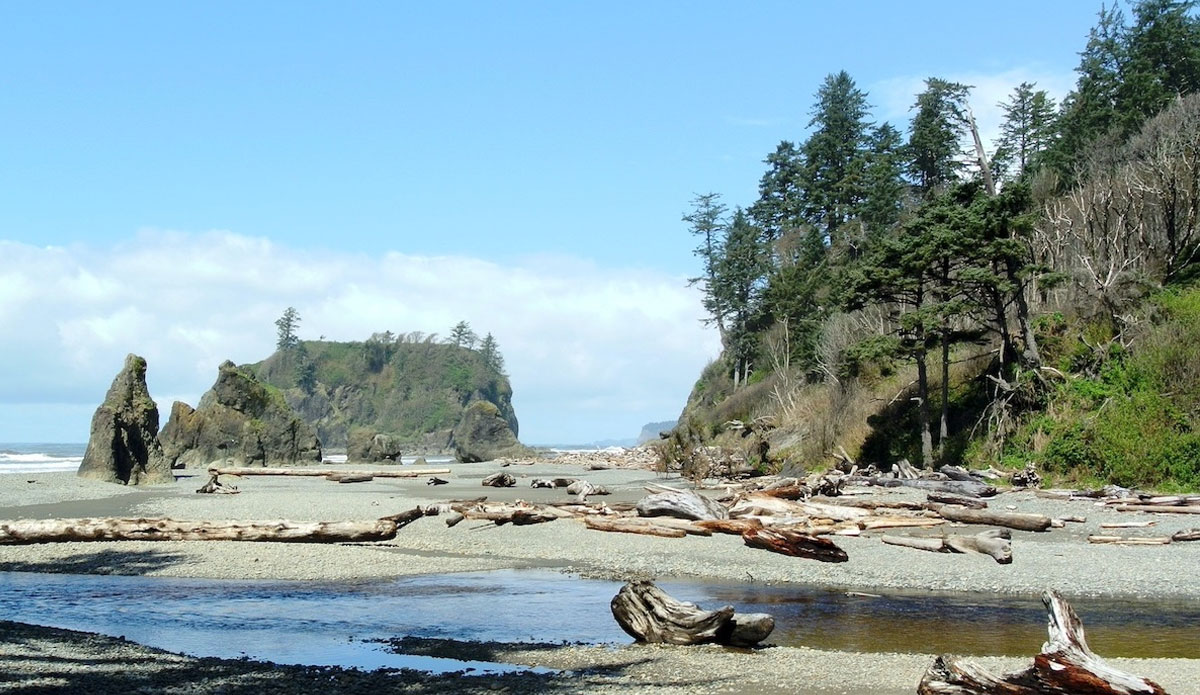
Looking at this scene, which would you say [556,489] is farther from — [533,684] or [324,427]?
[324,427]

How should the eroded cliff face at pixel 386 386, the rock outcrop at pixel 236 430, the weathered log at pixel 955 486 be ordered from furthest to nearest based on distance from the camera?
the eroded cliff face at pixel 386 386 < the rock outcrop at pixel 236 430 < the weathered log at pixel 955 486

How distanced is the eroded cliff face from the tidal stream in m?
143

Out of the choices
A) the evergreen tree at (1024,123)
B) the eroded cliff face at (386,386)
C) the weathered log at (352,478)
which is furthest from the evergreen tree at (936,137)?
the eroded cliff face at (386,386)

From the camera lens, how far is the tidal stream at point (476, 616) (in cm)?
1005

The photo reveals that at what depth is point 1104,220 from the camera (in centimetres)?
3259

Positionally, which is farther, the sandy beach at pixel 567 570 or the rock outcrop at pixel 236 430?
the rock outcrop at pixel 236 430

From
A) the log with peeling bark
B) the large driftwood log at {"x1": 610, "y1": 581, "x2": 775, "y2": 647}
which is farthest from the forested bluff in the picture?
the large driftwood log at {"x1": 610, "y1": 581, "x2": 775, "y2": 647}

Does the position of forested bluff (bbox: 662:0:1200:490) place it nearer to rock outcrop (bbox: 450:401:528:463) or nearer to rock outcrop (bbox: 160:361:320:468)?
rock outcrop (bbox: 160:361:320:468)

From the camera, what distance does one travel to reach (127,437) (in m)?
37.1

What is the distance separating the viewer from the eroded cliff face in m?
162

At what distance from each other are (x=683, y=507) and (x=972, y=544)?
5.89 metres

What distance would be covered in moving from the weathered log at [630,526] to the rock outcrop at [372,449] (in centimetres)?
4730

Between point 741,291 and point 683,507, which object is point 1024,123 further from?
point 683,507

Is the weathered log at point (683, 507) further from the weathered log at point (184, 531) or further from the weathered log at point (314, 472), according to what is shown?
the weathered log at point (314, 472)
